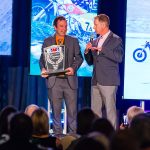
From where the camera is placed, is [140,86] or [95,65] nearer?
[95,65]

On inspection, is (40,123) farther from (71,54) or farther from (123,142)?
(71,54)

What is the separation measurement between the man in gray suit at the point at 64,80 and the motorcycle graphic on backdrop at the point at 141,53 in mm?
1432

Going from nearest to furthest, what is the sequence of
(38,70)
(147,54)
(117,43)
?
(117,43), (38,70), (147,54)

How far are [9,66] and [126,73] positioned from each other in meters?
1.76

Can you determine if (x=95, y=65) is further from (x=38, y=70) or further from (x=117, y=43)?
(x=38, y=70)

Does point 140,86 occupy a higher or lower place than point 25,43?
lower

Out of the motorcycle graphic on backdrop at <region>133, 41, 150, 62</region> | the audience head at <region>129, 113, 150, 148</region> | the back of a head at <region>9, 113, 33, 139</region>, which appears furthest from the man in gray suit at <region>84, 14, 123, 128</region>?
the back of a head at <region>9, 113, 33, 139</region>

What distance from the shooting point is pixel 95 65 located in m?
6.18

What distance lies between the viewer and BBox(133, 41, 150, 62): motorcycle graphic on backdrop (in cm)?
739

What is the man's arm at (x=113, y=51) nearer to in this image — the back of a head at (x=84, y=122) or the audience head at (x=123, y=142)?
the back of a head at (x=84, y=122)

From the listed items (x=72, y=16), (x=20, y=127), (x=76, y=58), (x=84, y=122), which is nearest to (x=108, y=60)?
(x=76, y=58)

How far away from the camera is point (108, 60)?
6.09 meters

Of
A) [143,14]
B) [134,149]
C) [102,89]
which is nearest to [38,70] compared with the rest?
[102,89]

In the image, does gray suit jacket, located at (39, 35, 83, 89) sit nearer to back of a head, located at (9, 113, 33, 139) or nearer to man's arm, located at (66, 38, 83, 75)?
man's arm, located at (66, 38, 83, 75)
